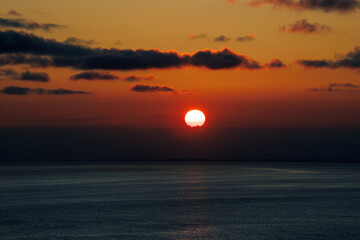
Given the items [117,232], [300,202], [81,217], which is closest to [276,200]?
[300,202]

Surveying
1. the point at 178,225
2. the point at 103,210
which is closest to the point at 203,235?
the point at 178,225

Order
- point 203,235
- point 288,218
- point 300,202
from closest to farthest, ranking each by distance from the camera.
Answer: point 203,235 → point 288,218 → point 300,202

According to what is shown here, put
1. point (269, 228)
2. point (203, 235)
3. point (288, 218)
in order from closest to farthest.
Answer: point (203, 235)
point (269, 228)
point (288, 218)

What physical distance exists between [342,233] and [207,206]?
1681 centimetres

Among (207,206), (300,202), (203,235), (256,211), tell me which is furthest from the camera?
(300,202)

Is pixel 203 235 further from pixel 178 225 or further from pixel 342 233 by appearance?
pixel 342 233

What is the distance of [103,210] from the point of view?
42.9 meters

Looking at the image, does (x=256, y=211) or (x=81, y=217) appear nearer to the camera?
(x=81, y=217)

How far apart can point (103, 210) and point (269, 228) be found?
617 inches

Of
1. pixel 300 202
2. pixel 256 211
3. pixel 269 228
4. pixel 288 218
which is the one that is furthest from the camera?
pixel 300 202

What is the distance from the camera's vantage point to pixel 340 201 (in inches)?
2048

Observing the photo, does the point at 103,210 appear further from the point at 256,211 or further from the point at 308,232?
the point at 308,232

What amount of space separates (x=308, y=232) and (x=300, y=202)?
19.9 metres

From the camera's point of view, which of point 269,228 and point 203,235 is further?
point 269,228
